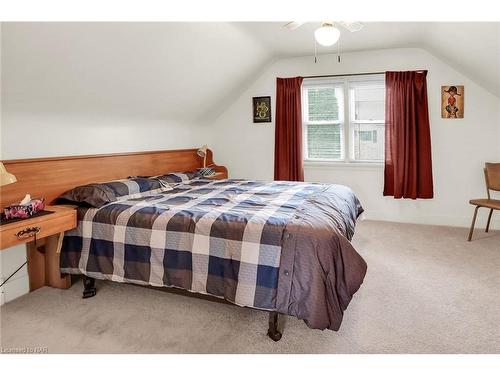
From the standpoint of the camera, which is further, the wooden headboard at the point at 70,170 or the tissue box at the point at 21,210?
the wooden headboard at the point at 70,170

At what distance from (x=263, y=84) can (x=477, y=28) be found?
9.10 ft

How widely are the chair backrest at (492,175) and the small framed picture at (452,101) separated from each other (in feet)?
2.30

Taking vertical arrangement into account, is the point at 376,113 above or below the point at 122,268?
above

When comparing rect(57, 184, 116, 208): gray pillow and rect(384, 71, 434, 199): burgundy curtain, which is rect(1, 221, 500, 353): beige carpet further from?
rect(384, 71, 434, 199): burgundy curtain

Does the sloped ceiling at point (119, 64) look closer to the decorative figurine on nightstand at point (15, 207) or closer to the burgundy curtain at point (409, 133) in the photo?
the decorative figurine on nightstand at point (15, 207)

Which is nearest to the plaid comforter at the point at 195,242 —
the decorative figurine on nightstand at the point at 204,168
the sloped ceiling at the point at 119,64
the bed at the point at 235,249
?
the bed at the point at 235,249

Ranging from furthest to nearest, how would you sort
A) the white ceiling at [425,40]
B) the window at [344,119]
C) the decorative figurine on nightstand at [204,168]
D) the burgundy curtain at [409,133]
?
the window at [344,119] → the decorative figurine on nightstand at [204,168] → the burgundy curtain at [409,133] → the white ceiling at [425,40]

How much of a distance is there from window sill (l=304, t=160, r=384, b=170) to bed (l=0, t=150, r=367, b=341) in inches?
75.8

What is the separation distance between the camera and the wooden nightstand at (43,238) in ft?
6.83

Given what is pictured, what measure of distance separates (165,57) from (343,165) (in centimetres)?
278

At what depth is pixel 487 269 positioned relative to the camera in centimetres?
290

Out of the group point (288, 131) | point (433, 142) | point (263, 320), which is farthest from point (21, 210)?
point (433, 142)
